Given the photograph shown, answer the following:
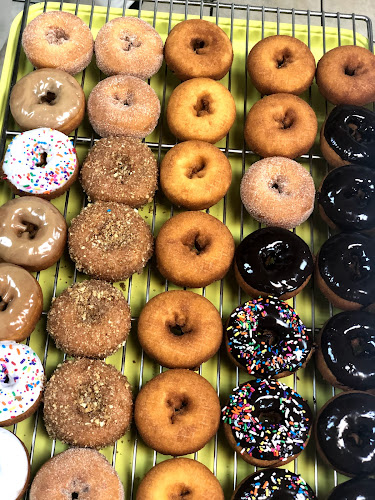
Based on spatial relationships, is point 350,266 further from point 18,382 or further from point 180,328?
point 18,382

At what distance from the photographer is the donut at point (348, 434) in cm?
171

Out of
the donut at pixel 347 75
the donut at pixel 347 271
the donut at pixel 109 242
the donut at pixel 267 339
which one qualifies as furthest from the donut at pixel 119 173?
the donut at pixel 347 75

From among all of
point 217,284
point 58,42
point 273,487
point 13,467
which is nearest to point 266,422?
point 273,487

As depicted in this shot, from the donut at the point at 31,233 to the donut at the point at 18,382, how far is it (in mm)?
288

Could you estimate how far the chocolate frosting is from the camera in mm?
1910

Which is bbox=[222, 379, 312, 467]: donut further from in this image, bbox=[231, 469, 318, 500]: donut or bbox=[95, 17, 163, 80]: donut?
bbox=[95, 17, 163, 80]: donut

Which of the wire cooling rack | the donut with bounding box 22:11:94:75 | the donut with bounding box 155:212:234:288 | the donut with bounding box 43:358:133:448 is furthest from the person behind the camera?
the donut with bounding box 22:11:94:75

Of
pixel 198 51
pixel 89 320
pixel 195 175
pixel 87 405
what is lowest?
pixel 87 405

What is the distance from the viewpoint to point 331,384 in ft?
6.18

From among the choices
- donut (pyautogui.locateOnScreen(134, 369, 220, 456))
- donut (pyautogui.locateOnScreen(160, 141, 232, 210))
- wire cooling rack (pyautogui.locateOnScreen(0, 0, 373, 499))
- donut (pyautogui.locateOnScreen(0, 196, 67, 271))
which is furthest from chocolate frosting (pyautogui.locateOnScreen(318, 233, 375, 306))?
donut (pyautogui.locateOnScreen(0, 196, 67, 271))

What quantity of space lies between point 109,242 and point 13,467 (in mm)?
745

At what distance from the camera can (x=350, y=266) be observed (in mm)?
1952

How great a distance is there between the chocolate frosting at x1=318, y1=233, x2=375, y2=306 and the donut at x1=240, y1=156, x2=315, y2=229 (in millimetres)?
A: 157

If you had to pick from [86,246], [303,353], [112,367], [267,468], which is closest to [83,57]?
[86,246]
